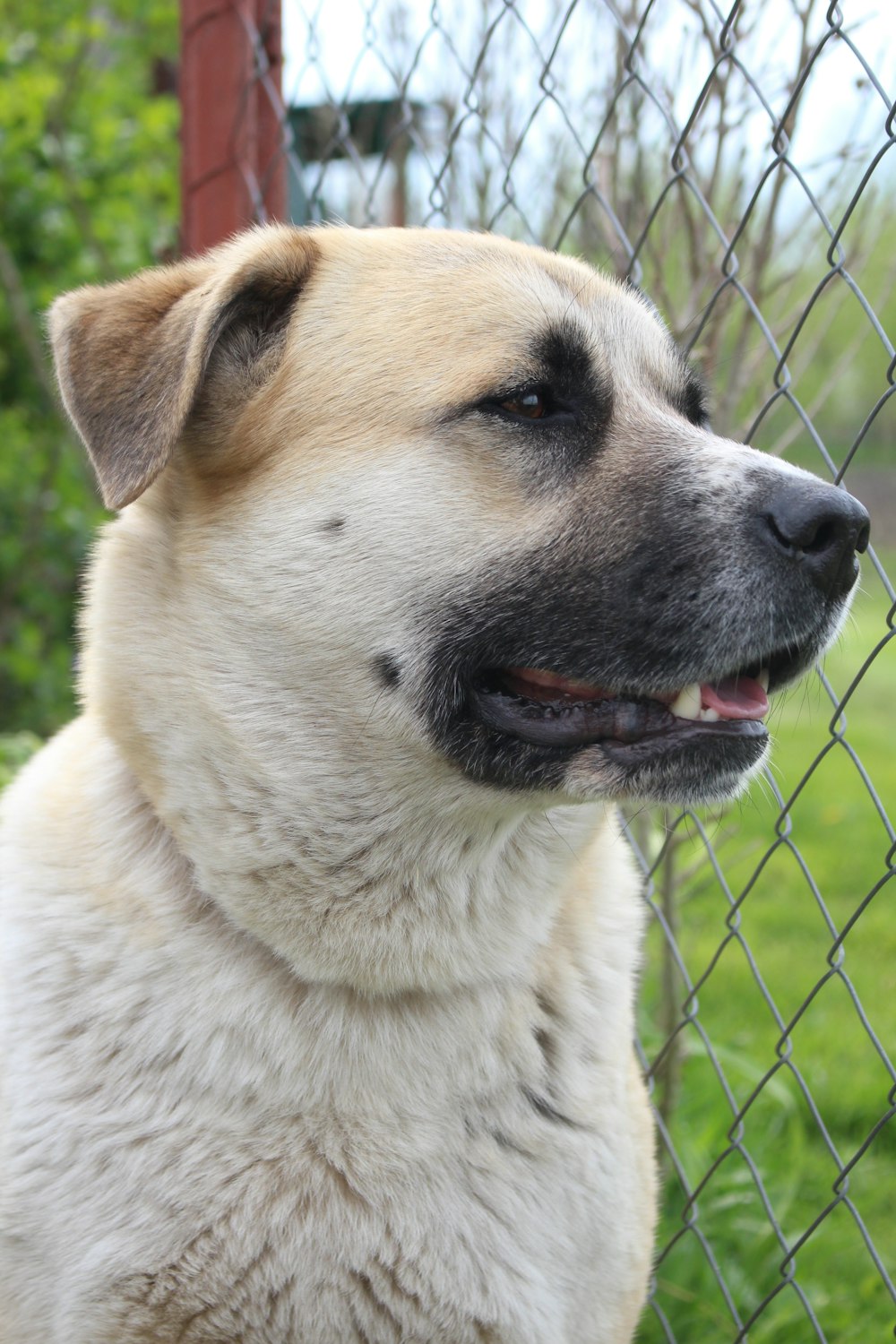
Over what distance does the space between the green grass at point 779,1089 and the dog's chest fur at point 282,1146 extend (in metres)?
0.52

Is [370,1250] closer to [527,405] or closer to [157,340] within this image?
[527,405]

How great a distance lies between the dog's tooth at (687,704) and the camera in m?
1.95

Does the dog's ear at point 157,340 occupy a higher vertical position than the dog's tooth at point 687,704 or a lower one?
higher

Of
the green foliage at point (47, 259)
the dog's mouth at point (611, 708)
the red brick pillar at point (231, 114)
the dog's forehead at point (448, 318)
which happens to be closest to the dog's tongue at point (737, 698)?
the dog's mouth at point (611, 708)

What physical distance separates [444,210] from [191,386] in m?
1.68

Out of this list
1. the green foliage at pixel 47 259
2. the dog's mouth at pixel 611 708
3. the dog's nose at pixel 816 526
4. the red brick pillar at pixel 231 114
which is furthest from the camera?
the green foliage at pixel 47 259

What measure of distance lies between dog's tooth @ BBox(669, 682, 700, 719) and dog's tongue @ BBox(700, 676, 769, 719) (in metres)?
0.01

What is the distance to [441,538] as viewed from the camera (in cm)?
191

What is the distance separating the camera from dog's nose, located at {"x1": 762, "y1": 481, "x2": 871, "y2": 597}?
5.94ft

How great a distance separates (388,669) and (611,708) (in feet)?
1.14

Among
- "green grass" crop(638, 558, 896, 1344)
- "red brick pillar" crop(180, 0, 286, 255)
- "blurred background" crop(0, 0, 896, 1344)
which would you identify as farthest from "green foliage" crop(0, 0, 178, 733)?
"green grass" crop(638, 558, 896, 1344)

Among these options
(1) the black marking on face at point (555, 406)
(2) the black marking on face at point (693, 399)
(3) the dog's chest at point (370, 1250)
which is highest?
(1) the black marking on face at point (555, 406)

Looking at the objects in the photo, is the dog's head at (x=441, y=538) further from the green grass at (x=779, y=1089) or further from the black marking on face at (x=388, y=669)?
the green grass at (x=779, y=1089)

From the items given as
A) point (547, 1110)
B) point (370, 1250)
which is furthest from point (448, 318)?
point (370, 1250)
